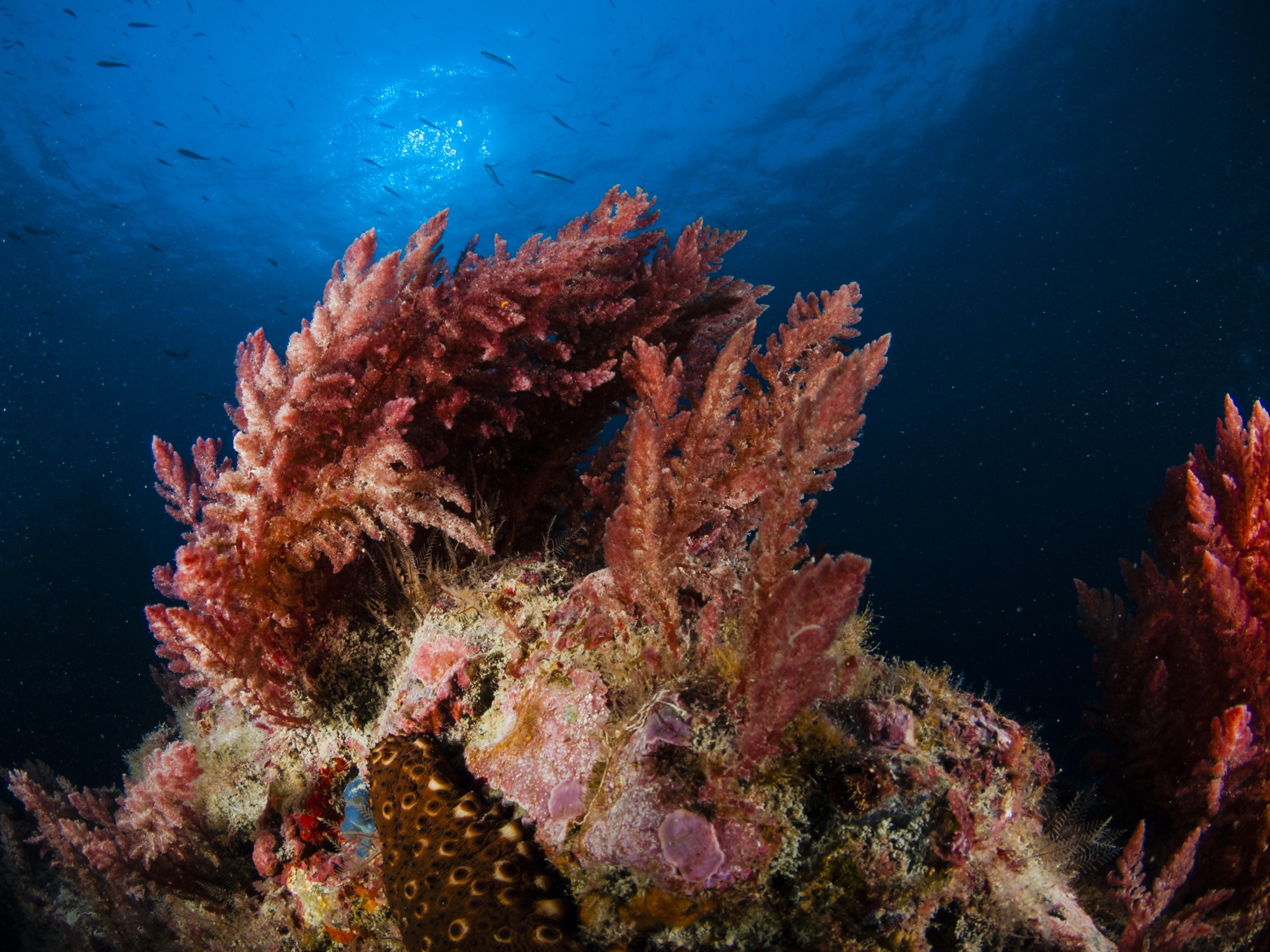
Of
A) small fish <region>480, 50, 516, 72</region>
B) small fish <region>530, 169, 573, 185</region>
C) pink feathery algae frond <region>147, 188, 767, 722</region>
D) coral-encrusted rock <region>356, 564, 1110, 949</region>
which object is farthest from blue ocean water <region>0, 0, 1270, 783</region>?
coral-encrusted rock <region>356, 564, 1110, 949</region>

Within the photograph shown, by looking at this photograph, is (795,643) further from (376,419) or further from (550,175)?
(550,175)

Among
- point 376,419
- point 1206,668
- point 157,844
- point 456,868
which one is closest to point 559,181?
point 376,419

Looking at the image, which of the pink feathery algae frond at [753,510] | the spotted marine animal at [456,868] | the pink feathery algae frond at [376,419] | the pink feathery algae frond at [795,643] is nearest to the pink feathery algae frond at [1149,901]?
the pink feathery algae frond at [753,510]

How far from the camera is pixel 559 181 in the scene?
98.4ft

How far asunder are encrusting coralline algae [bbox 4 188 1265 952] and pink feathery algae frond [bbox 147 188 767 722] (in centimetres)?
2

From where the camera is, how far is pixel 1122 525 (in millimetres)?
38812

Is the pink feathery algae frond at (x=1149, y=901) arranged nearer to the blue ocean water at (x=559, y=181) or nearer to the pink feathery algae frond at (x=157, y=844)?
the pink feathery algae frond at (x=157, y=844)

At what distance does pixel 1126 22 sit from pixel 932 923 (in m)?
37.0

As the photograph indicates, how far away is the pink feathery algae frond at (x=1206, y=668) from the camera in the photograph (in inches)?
134

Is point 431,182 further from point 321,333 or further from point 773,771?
point 773,771

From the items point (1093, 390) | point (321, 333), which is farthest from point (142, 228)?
point (1093, 390)

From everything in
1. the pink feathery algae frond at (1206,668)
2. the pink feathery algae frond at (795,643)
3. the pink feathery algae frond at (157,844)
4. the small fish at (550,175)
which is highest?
the small fish at (550,175)

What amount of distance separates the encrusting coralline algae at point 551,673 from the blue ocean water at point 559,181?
16.3m

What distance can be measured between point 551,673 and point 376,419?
4.76 feet
